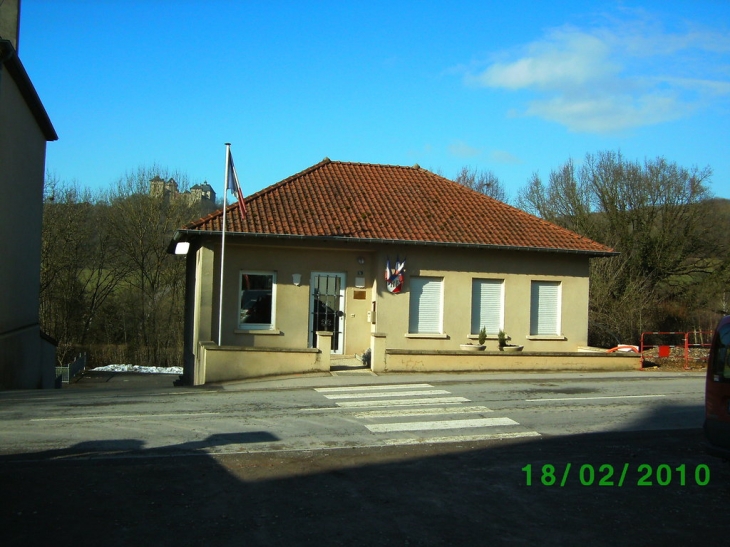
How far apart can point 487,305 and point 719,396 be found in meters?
12.9

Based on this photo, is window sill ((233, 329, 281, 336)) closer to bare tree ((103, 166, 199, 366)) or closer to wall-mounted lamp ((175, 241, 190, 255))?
wall-mounted lamp ((175, 241, 190, 255))

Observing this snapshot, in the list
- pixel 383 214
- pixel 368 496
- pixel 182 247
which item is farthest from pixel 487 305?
pixel 368 496

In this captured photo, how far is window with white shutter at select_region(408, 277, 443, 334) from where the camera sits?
1984cm

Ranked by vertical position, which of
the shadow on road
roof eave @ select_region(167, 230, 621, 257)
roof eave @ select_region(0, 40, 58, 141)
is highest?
roof eave @ select_region(0, 40, 58, 141)

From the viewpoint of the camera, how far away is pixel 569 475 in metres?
8.18

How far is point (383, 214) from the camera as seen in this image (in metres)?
20.8

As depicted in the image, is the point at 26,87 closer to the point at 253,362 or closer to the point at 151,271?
the point at 253,362

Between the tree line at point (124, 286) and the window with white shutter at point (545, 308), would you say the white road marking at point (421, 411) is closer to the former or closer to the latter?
the window with white shutter at point (545, 308)

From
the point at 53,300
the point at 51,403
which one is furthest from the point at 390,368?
the point at 53,300

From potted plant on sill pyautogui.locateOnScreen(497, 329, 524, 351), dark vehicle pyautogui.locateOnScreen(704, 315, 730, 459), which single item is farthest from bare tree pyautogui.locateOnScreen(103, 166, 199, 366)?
dark vehicle pyautogui.locateOnScreen(704, 315, 730, 459)

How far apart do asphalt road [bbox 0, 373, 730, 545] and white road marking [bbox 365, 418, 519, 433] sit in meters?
0.05

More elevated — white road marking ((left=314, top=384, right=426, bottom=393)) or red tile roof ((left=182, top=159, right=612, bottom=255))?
red tile roof ((left=182, top=159, right=612, bottom=255))

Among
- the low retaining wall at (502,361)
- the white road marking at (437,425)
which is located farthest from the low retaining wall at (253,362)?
the white road marking at (437,425)
